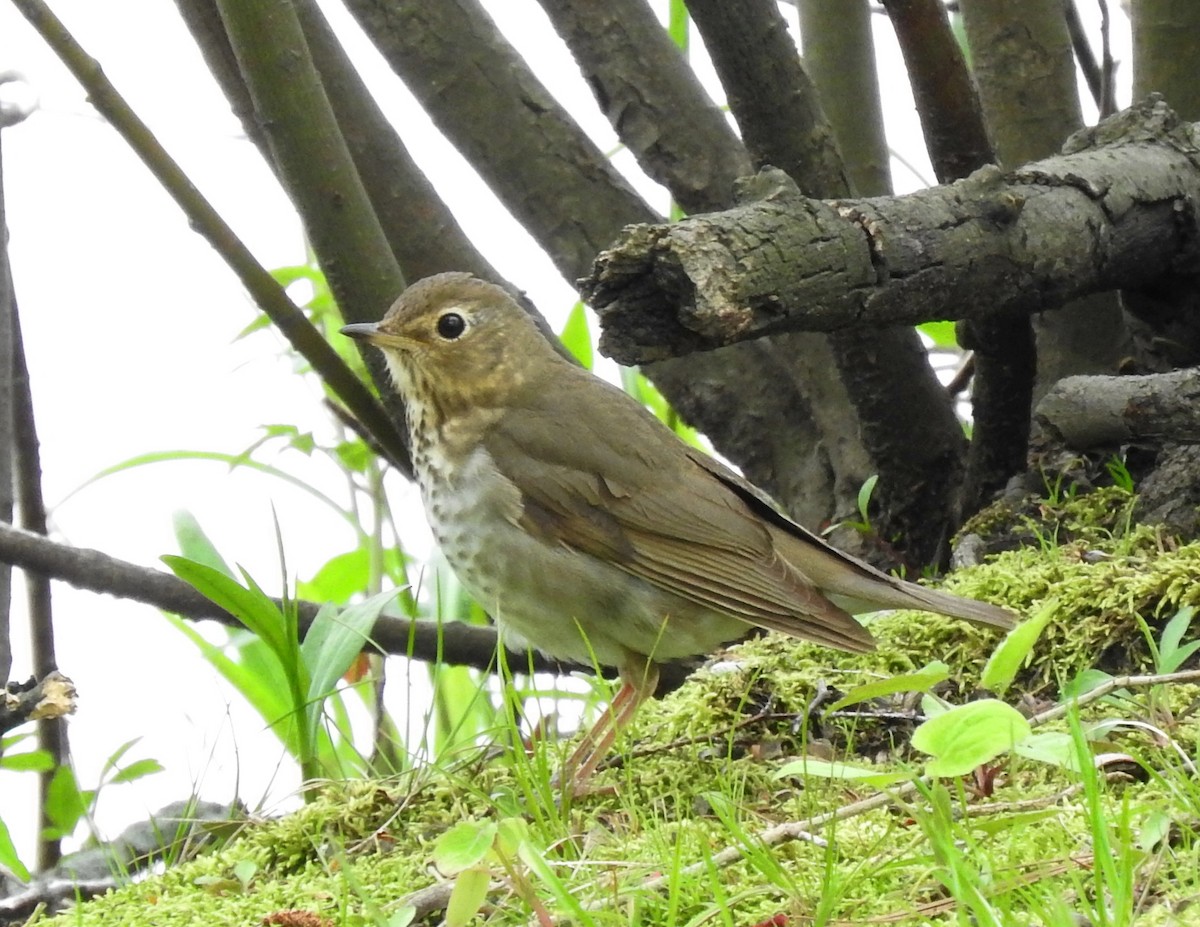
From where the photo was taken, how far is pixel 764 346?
390 centimetres

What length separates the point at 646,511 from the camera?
300 cm

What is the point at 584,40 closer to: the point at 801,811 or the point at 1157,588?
the point at 1157,588

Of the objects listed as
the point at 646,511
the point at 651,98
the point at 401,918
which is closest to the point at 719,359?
the point at 651,98

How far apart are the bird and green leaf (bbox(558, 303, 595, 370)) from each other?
0.96m

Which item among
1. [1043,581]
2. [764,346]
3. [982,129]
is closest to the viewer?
[1043,581]

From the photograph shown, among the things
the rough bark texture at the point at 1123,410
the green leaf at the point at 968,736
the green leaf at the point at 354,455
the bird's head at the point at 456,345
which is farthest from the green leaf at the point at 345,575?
the green leaf at the point at 968,736

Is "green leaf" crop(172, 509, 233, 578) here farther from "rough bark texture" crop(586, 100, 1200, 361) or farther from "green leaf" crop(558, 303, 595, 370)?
"green leaf" crop(558, 303, 595, 370)

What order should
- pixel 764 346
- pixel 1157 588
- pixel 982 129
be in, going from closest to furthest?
pixel 1157 588 → pixel 982 129 → pixel 764 346

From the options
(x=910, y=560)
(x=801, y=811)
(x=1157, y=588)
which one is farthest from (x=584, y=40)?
(x=801, y=811)

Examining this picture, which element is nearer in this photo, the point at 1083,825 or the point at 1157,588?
the point at 1083,825

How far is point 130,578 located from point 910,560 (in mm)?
1980

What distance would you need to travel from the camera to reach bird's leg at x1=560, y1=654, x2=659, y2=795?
246 cm

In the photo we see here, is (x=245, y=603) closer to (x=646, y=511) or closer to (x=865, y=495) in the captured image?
(x=646, y=511)

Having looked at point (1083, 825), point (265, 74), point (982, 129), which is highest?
point (265, 74)
